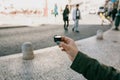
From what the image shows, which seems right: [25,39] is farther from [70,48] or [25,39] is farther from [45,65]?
[70,48]

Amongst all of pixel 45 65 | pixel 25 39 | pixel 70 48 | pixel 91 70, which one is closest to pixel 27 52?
pixel 45 65

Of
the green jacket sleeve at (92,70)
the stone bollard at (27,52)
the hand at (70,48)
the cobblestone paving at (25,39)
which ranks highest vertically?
the hand at (70,48)

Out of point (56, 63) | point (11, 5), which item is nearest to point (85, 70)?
point (56, 63)

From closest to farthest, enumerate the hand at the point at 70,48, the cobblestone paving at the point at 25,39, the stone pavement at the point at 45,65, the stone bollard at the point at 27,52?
Answer: the hand at the point at 70,48, the stone pavement at the point at 45,65, the stone bollard at the point at 27,52, the cobblestone paving at the point at 25,39

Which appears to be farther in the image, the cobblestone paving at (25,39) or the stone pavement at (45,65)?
the cobblestone paving at (25,39)

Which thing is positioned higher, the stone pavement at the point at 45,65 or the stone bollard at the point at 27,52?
the stone bollard at the point at 27,52

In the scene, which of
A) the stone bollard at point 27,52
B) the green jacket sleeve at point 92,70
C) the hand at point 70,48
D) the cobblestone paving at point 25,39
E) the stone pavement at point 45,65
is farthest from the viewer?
the cobblestone paving at point 25,39

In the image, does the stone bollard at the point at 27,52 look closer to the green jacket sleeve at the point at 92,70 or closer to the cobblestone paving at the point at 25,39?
the cobblestone paving at the point at 25,39

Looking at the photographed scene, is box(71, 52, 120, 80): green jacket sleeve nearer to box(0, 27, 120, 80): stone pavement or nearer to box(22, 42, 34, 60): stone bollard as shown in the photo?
box(0, 27, 120, 80): stone pavement

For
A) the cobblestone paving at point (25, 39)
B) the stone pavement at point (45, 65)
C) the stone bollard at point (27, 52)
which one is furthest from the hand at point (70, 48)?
the cobblestone paving at point (25, 39)

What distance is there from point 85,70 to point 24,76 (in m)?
3.88

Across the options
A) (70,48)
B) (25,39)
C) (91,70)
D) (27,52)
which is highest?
(70,48)

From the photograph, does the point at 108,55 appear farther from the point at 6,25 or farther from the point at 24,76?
the point at 6,25

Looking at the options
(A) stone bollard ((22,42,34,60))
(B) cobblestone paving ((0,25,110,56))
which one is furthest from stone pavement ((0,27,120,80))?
(B) cobblestone paving ((0,25,110,56))
